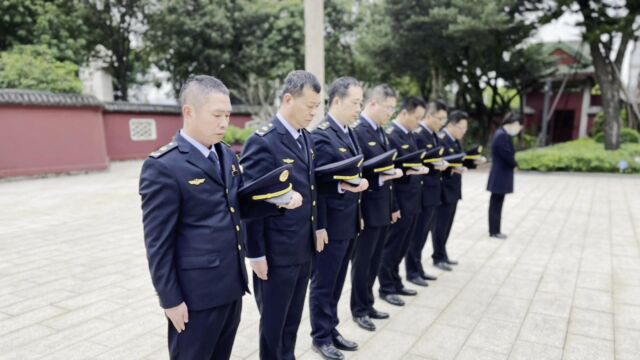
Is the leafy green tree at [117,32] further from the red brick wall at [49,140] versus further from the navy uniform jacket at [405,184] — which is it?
the navy uniform jacket at [405,184]

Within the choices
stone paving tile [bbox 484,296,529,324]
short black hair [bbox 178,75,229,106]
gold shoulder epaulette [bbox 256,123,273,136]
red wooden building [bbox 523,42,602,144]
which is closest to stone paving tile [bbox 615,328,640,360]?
stone paving tile [bbox 484,296,529,324]

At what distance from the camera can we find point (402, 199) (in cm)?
353

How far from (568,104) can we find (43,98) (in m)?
24.6

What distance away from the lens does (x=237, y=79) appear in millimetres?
17812

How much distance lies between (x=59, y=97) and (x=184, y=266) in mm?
11489

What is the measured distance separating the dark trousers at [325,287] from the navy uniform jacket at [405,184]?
0.92m

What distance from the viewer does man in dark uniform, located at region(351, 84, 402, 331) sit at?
9.95 feet

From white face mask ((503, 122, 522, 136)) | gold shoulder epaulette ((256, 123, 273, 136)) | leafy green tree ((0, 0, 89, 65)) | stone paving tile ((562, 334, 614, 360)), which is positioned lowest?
stone paving tile ((562, 334, 614, 360))

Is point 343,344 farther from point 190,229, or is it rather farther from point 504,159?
point 504,159

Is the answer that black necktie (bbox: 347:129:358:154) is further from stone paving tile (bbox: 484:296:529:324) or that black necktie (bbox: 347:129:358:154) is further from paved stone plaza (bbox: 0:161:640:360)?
stone paving tile (bbox: 484:296:529:324)

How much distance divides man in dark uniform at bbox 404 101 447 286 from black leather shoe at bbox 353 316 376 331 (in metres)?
1.02

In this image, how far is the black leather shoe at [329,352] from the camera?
2.70 meters

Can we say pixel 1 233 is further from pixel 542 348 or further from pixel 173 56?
pixel 173 56

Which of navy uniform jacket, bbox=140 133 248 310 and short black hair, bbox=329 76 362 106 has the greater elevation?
short black hair, bbox=329 76 362 106
